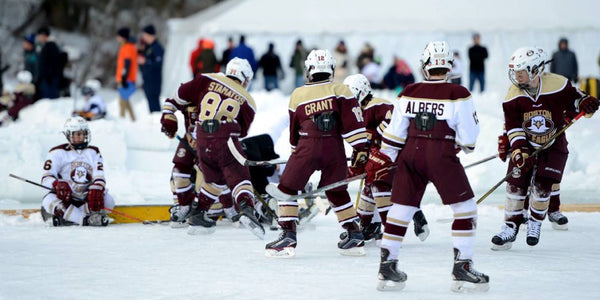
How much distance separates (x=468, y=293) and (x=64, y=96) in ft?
54.1

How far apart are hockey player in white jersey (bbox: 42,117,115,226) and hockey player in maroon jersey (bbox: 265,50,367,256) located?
2276 millimetres

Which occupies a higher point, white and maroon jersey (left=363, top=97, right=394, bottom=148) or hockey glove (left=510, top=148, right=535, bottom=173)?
white and maroon jersey (left=363, top=97, right=394, bottom=148)

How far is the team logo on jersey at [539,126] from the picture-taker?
23.3 feet

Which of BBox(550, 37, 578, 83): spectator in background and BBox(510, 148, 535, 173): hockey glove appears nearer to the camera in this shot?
BBox(510, 148, 535, 173): hockey glove

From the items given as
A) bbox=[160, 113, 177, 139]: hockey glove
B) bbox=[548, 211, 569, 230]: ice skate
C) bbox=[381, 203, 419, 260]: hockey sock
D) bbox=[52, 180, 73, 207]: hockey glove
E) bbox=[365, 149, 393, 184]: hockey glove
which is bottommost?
bbox=[548, 211, 569, 230]: ice skate

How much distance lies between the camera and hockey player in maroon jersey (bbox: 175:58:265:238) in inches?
307

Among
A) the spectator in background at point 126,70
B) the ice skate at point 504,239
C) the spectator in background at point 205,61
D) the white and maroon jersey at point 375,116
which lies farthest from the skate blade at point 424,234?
the spectator in background at point 205,61

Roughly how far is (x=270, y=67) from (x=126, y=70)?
4834 millimetres

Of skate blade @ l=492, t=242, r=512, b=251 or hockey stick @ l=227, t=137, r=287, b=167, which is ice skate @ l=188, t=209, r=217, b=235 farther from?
skate blade @ l=492, t=242, r=512, b=251

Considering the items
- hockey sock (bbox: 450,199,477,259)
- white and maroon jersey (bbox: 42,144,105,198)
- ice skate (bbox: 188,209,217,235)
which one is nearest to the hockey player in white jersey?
white and maroon jersey (bbox: 42,144,105,198)

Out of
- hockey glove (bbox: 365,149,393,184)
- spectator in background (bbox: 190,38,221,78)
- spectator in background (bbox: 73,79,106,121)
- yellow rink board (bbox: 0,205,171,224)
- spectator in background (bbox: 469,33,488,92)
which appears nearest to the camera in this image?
hockey glove (bbox: 365,149,393,184)

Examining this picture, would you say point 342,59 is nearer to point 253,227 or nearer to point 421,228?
point 253,227

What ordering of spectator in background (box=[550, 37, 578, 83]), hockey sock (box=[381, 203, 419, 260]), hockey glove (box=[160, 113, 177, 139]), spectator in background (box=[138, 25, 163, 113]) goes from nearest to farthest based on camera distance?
hockey sock (box=[381, 203, 419, 260])
hockey glove (box=[160, 113, 177, 139])
spectator in background (box=[138, 25, 163, 113])
spectator in background (box=[550, 37, 578, 83])

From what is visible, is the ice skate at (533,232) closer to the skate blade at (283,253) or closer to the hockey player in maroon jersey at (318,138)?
the hockey player in maroon jersey at (318,138)
